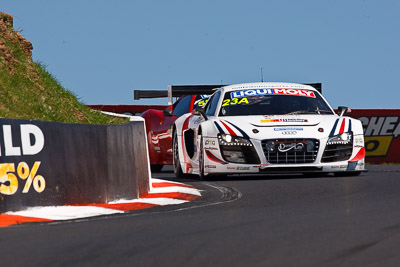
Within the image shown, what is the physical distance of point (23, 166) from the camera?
8.74 meters

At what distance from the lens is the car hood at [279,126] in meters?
12.8

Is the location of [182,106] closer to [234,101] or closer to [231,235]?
[234,101]

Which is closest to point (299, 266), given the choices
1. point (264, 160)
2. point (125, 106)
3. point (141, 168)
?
point (141, 168)

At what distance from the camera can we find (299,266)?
511 cm

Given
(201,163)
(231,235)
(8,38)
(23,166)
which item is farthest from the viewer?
(8,38)

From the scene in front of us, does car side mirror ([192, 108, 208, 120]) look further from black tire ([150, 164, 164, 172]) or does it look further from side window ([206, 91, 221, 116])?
black tire ([150, 164, 164, 172])

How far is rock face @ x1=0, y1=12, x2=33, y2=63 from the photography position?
15474 millimetres

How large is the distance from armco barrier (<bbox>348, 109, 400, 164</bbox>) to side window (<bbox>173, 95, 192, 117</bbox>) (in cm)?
779

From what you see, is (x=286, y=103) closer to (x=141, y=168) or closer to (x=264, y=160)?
(x=264, y=160)

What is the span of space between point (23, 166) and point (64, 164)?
621mm

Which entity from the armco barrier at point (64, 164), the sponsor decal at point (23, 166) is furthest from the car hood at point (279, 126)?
the sponsor decal at point (23, 166)

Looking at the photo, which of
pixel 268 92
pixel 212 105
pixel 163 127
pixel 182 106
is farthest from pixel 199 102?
pixel 268 92

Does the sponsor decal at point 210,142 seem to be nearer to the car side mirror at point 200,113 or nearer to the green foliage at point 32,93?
the car side mirror at point 200,113

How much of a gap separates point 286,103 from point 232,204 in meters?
4.71
